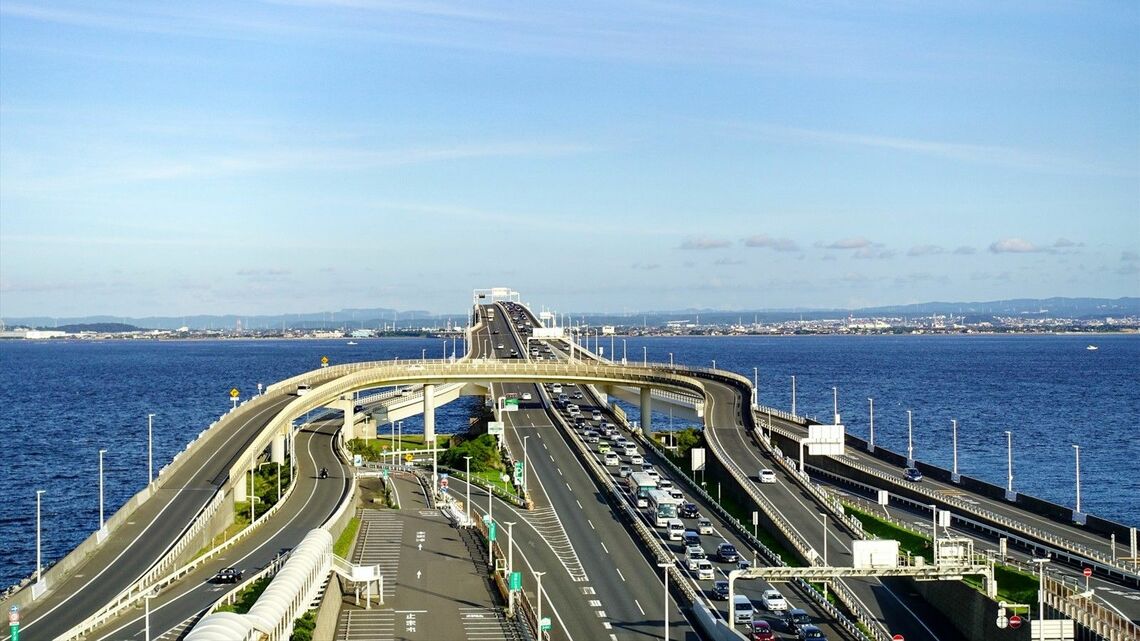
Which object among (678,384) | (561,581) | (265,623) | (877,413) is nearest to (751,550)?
(561,581)

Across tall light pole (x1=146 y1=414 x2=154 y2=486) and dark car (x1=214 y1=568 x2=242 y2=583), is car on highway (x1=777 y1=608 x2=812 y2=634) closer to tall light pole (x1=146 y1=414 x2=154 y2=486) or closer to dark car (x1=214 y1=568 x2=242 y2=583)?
dark car (x1=214 y1=568 x2=242 y2=583)

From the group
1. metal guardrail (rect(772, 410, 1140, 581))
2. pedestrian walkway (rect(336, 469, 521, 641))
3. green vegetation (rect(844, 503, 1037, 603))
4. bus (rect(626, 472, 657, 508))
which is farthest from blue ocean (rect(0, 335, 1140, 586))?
bus (rect(626, 472, 657, 508))

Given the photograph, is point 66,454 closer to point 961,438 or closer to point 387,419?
point 387,419

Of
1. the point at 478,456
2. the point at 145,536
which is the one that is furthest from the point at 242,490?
the point at 145,536

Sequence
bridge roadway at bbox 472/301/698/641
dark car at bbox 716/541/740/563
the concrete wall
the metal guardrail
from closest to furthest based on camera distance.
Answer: the concrete wall
bridge roadway at bbox 472/301/698/641
the metal guardrail
dark car at bbox 716/541/740/563

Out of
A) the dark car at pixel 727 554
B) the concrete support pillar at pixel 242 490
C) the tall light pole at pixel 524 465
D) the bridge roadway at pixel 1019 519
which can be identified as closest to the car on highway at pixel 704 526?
the dark car at pixel 727 554

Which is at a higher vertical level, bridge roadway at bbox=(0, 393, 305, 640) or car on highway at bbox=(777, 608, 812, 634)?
bridge roadway at bbox=(0, 393, 305, 640)
